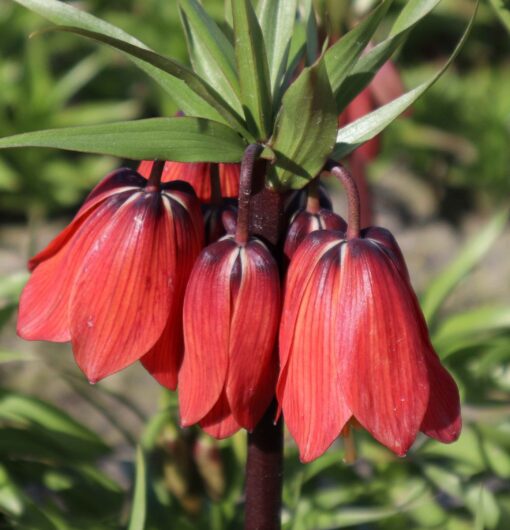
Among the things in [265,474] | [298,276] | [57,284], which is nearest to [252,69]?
[298,276]

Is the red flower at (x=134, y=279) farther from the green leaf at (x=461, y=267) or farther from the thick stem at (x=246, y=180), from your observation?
the green leaf at (x=461, y=267)

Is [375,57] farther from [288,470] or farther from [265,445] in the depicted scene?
[288,470]

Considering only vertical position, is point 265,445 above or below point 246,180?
below

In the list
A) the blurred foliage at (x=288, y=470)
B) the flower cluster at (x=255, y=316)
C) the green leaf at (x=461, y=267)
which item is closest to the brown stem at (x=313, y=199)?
the flower cluster at (x=255, y=316)

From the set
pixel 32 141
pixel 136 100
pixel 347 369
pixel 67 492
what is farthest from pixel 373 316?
pixel 136 100

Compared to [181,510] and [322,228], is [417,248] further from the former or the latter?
[322,228]
